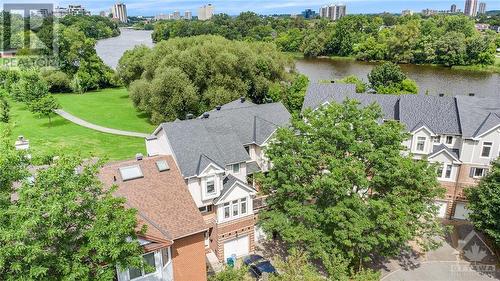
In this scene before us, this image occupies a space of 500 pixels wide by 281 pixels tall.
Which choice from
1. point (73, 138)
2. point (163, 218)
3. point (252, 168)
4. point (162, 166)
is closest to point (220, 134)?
point (252, 168)

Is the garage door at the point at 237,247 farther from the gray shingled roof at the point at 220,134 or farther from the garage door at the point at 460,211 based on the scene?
the garage door at the point at 460,211

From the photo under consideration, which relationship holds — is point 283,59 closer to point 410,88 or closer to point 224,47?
point 224,47

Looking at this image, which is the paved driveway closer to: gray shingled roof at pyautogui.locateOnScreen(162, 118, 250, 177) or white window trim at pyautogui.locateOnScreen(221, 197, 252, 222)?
white window trim at pyautogui.locateOnScreen(221, 197, 252, 222)

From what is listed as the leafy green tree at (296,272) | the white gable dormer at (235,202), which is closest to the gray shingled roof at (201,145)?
the white gable dormer at (235,202)

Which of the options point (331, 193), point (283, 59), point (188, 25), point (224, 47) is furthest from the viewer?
point (188, 25)

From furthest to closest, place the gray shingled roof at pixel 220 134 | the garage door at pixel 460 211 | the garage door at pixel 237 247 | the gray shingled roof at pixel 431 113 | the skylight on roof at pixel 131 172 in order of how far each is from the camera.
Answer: the gray shingled roof at pixel 431 113, the garage door at pixel 460 211, the garage door at pixel 237 247, the gray shingled roof at pixel 220 134, the skylight on roof at pixel 131 172

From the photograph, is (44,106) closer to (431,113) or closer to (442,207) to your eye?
(431,113)

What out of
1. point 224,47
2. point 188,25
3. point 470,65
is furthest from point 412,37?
point 188,25
